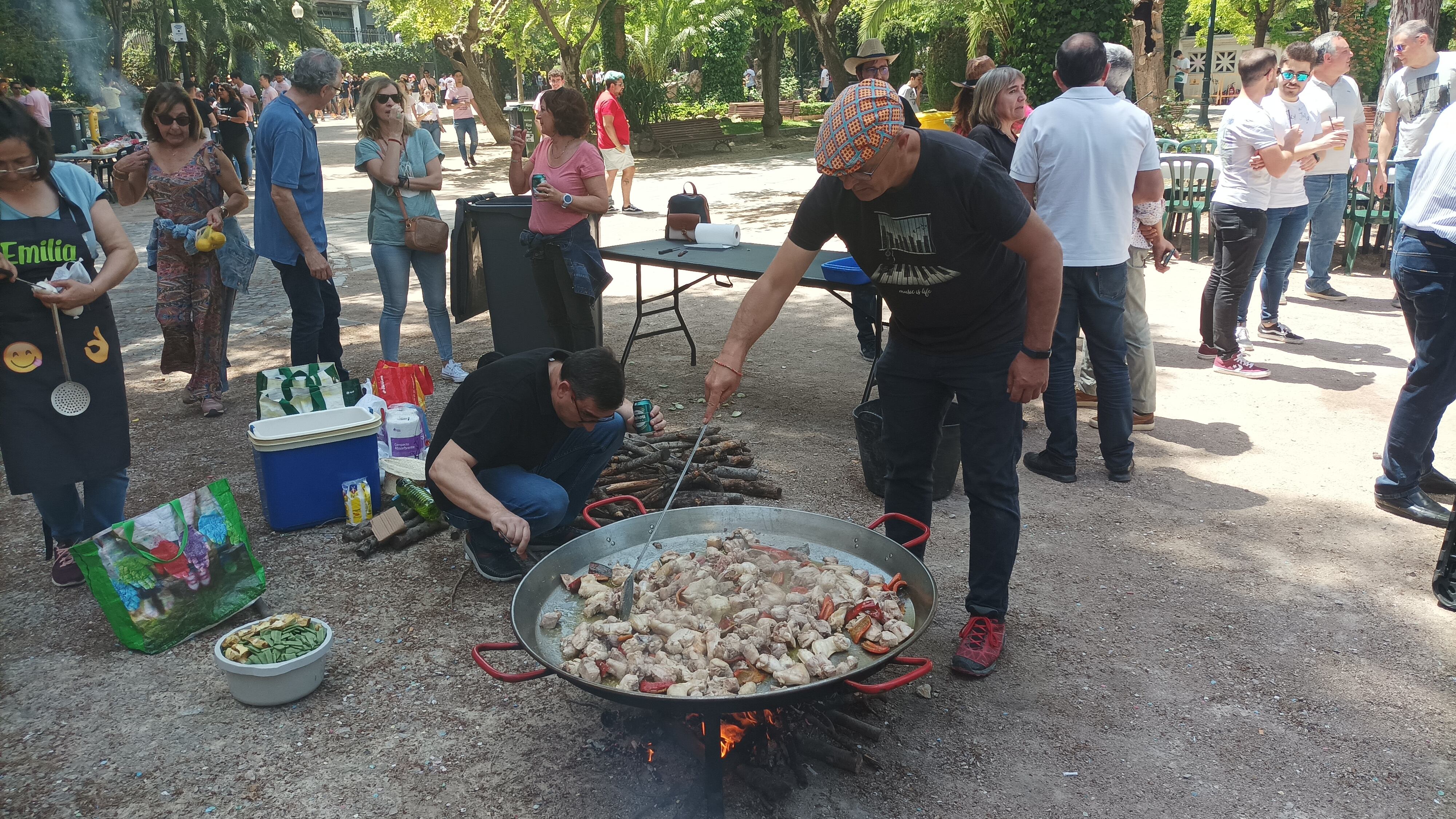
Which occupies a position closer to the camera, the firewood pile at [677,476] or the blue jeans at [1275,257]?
the firewood pile at [677,476]

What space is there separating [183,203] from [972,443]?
474cm

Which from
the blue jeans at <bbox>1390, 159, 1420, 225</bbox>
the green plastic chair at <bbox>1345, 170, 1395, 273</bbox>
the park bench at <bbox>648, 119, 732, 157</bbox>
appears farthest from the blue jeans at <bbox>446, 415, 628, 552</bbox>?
the park bench at <bbox>648, 119, 732, 157</bbox>

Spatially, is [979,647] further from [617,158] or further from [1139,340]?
[617,158]

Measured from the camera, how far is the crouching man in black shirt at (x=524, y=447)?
129 inches

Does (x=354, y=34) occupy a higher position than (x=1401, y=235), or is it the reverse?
(x=354, y=34)

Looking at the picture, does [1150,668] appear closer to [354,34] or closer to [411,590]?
[411,590]

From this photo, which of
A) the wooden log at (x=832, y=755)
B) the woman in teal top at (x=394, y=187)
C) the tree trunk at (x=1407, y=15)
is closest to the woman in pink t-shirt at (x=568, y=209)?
the woman in teal top at (x=394, y=187)

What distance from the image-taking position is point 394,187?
5957 mm

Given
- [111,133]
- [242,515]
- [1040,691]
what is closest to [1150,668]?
[1040,691]

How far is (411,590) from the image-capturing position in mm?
4066

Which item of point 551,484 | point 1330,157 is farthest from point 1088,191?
point 1330,157

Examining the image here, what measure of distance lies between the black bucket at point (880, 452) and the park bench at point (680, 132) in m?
17.2

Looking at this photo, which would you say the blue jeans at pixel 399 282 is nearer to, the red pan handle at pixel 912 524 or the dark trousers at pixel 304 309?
the dark trousers at pixel 304 309

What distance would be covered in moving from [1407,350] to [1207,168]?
3.39m
